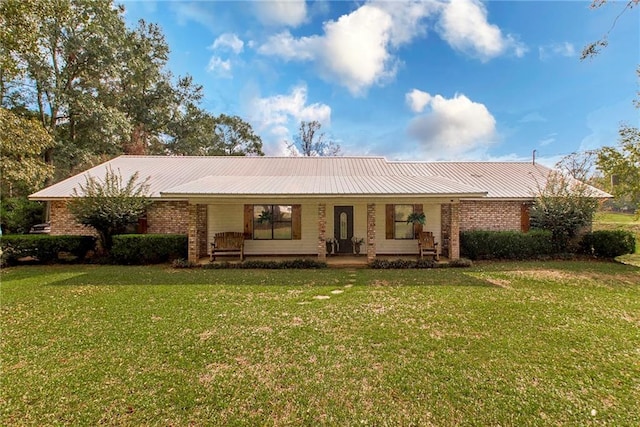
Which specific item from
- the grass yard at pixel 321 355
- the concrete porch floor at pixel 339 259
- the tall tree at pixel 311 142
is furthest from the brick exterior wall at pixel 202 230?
the tall tree at pixel 311 142

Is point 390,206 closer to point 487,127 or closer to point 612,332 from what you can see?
point 612,332

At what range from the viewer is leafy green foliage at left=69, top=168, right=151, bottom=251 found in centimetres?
1096

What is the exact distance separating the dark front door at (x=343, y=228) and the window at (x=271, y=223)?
1.95m

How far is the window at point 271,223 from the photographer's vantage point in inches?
493

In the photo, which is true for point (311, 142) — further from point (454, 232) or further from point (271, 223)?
point (454, 232)

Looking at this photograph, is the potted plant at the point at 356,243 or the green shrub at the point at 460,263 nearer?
the green shrub at the point at 460,263

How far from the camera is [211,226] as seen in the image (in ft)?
40.9

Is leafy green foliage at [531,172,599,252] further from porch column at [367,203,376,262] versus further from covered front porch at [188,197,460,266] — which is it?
porch column at [367,203,376,262]

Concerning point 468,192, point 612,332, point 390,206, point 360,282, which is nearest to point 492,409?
point 612,332

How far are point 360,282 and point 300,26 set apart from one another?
12.3 m

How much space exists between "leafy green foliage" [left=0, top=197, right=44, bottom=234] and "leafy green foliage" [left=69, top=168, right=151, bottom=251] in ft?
25.0

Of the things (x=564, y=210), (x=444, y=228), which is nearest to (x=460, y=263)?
(x=444, y=228)

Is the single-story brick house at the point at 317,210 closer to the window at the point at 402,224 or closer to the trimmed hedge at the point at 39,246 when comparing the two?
the window at the point at 402,224

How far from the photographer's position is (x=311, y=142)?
36.2 m
